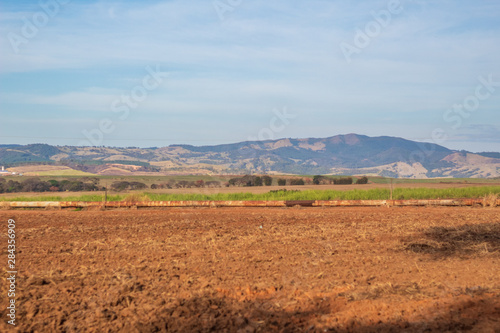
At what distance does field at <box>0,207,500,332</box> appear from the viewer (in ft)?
20.0

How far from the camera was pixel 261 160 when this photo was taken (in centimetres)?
13300

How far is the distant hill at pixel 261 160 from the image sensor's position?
113m

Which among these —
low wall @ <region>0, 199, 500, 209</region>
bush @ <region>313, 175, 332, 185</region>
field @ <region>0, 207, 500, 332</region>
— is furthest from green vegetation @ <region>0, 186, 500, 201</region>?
bush @ <region>313, 175, 332, 185</region>

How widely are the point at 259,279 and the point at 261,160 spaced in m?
125

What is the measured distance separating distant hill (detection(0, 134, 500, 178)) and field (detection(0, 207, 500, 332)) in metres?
81.1

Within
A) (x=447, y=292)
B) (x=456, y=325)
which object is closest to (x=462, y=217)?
(x=447, y=292)

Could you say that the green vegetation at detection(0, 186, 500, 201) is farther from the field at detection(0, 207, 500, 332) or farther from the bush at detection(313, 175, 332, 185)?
the bush at detection(313, 175, 332, 185)

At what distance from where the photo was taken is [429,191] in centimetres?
2938

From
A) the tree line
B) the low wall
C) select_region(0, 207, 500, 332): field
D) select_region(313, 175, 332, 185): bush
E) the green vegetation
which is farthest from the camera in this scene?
select_region(313, 175, 332, 185): bush

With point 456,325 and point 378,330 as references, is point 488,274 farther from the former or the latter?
point 378,330

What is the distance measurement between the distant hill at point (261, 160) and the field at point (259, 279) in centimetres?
8109

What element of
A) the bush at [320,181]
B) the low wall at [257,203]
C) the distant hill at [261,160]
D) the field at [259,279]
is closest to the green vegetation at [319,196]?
the low wall at [257,203]

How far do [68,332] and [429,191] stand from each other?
2705cm

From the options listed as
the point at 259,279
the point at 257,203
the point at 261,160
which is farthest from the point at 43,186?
the point at 261,160
